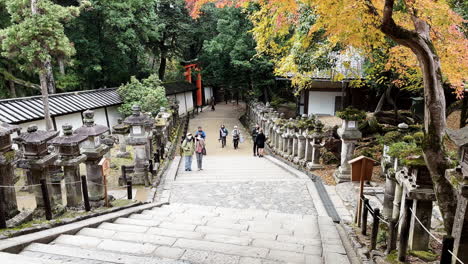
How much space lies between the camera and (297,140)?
47.0 feet

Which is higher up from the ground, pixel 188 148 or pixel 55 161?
pixel 55 161

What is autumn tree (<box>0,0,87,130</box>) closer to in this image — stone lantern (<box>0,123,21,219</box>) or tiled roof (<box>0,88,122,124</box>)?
tiled roof (<box>0,88,122,124</box>)

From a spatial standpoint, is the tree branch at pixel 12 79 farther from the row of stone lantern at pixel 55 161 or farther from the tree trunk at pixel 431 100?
the tree trunk at pixel 431 100

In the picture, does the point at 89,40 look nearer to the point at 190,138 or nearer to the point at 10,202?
the point at 190,138

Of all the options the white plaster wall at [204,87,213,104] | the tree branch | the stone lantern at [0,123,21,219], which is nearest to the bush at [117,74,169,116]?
the tree branch

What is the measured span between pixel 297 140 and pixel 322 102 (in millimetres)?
8990

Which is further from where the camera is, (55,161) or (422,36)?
(55,161)

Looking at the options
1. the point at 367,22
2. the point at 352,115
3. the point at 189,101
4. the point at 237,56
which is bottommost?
the point at 189,101

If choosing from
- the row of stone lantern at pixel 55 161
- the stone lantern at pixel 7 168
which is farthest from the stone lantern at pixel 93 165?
the stone lantern at pixel 7 168

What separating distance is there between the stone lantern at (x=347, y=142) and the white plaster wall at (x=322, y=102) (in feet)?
39.6

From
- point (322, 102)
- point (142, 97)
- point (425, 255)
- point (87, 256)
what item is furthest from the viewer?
point (322, 102)

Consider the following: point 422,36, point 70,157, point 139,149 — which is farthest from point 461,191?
point 139,149

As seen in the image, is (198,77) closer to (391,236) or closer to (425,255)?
(391,236)

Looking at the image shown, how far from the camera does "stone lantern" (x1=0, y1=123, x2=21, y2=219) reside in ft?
16.0
